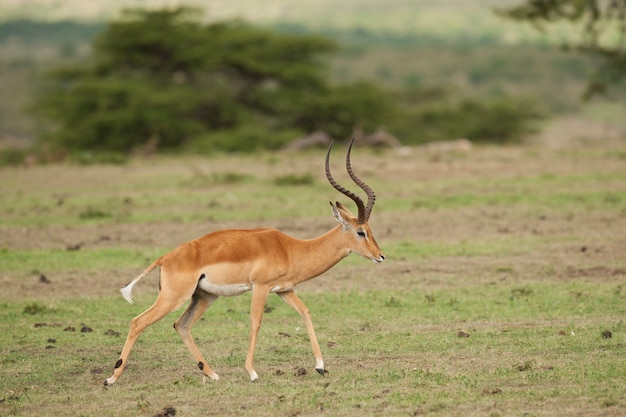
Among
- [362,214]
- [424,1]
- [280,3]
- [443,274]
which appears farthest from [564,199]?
[424,1]

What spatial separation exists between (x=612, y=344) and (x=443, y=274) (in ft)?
11.1

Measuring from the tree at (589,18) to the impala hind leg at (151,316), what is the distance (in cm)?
1818

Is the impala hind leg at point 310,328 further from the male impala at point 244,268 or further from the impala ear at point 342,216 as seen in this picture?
the impala ear at point 342,216

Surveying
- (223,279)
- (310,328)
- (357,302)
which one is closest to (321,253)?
(310,328)

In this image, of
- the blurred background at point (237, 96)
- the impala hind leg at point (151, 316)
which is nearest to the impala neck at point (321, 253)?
the impala hind leg at point (151, 316)

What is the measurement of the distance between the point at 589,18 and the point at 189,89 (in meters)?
12.6

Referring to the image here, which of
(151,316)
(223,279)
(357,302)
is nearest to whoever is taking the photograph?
(151,316)

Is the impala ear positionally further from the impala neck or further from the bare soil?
the bare soil

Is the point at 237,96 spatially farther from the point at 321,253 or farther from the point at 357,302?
the point at 321,253

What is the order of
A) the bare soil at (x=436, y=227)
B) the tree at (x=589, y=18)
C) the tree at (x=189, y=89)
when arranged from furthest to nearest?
the tree at (x=189, y=89) → the tree at (x=589, y=18) → the bare soil at (x=436, y=227)

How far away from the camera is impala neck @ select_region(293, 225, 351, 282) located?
8188mm

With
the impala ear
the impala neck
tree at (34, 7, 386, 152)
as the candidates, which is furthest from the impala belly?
tree at (34, 7, 386, 152)

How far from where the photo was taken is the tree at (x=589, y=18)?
80.3 feet

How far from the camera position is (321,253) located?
27.1 feet
